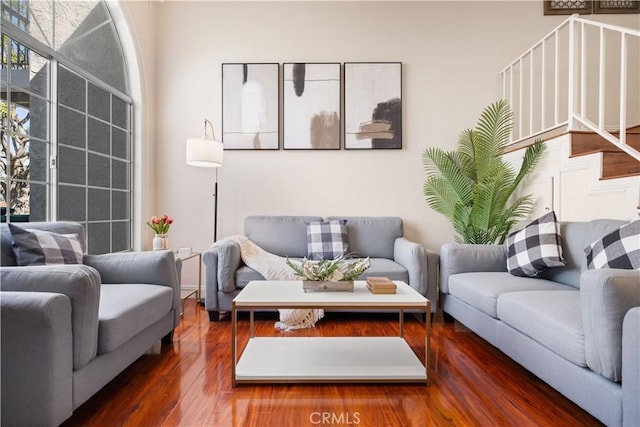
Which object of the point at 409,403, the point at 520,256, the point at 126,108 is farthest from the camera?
the point at 126,108

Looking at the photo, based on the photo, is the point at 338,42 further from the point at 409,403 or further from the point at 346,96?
the point at 409,403

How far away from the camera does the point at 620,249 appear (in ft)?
5.45

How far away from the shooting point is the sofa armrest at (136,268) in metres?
2.07

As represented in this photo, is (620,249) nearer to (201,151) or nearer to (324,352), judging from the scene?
(324,352)

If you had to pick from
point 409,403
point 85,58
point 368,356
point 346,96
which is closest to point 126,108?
point 85,58

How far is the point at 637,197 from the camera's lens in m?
2.04

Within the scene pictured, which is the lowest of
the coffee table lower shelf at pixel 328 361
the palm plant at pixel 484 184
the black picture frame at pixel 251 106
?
the coffee table lower shelf at pixel 328 361

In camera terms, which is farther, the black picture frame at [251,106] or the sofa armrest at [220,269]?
the black picture frame at [251,106]

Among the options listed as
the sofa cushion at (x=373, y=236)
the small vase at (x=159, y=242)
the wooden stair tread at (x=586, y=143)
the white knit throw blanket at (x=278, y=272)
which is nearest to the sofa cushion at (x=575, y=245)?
the wooden stair tread at (x=586, y=143)

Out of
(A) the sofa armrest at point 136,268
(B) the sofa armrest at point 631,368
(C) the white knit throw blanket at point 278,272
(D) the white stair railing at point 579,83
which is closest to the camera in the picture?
(B) the sofa armrest at point 631,368

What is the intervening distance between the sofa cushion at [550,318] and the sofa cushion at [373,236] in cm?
135

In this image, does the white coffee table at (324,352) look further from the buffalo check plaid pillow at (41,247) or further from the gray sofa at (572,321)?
the buffalo check plaid pillow at (41,247)

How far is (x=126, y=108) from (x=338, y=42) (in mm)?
2125

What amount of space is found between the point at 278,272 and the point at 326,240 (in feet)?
2.02
